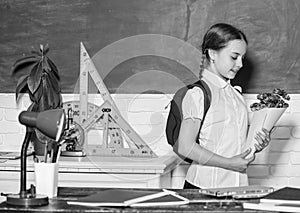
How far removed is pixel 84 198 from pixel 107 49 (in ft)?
5.34

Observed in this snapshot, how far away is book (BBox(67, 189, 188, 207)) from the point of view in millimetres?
2215

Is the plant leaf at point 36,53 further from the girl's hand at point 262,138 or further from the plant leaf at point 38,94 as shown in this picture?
the girl's hand at point 262,138

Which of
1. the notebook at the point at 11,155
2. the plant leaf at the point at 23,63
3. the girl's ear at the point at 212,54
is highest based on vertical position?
the plant leaf at the point at 23,63

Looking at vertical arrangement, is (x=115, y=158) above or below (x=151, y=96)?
below

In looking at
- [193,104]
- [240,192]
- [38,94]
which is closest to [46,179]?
[240,192]

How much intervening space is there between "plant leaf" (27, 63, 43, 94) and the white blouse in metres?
0.80

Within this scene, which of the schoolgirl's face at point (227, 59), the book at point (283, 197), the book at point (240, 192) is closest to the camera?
the book at point (283, 197)

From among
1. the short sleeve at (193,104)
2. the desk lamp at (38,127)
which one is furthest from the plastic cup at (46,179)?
the short sleeve at (193,104)

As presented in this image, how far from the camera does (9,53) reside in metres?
3.87

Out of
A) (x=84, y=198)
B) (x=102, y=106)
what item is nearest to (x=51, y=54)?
(x=102, y=106)

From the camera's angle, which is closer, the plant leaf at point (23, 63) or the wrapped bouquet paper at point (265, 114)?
the wrapped bouquet paper at point (265, 114)

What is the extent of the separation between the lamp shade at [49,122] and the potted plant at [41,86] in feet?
3.51

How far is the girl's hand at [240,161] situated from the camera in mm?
3027

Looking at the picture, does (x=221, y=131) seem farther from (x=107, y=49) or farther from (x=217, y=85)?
(x=107, y=49)
